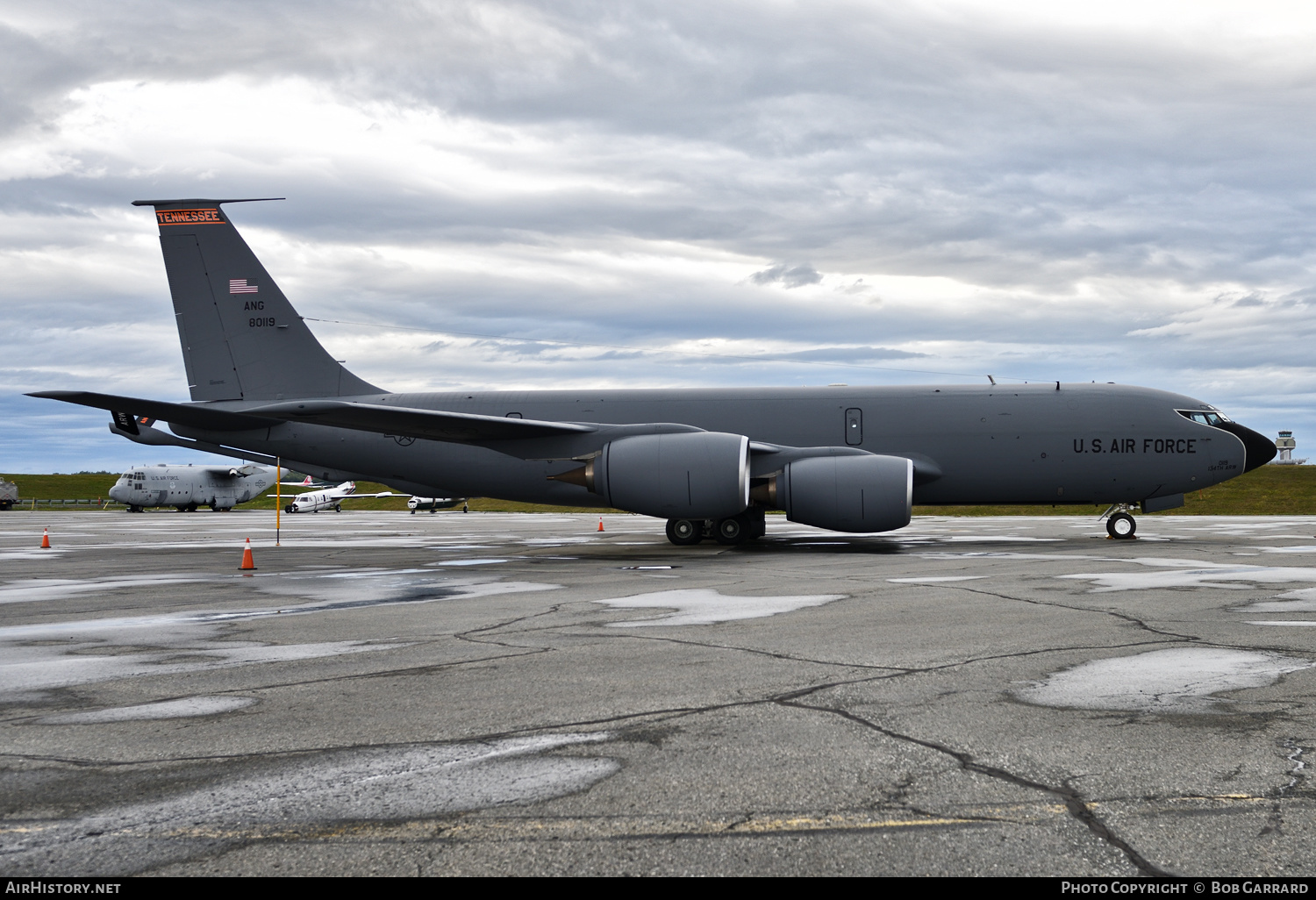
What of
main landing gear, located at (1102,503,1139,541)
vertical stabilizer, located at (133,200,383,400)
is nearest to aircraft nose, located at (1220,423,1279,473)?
main landing gear, located at (1102,503,1139,541)

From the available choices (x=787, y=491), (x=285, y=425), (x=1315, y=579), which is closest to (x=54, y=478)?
(x=285, y=425)

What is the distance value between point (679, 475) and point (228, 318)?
11.4 meters

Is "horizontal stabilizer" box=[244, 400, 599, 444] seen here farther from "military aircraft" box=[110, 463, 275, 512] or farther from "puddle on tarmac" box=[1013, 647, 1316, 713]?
"military aircraft" box=[110, 463, 275, 512]

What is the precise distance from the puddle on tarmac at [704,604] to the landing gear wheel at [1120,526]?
13.5m

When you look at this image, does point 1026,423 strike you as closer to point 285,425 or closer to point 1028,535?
point 1028,535

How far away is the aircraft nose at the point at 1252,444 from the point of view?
20.3 metres

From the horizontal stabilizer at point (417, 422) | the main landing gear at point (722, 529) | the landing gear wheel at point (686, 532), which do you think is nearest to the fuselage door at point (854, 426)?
the main landing gear at point (722, 529)

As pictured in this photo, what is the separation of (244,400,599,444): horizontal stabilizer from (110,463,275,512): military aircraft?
44.0 metres

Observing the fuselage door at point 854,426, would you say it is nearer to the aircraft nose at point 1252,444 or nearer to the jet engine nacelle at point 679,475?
the jet engine nacelle at point 679,475

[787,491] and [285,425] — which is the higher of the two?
[285,425]

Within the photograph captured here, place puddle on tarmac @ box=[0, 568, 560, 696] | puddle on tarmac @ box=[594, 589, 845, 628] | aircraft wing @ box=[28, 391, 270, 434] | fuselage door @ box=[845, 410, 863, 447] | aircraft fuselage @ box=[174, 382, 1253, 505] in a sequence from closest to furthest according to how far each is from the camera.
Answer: puddle on tarmac @ box=[0, 568, 560, 696]
puddle on tarmac @ box=[594, 589, 845, 628]
aircraft wing @ box=[28, 391, 270, 434]
aircraft fuselage @ box=[174, 382, 1253, 505]
fuselage door @ box=[845, 410, 863, 447]

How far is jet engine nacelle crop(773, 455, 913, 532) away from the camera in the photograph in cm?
1791

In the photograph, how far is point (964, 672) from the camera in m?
6.12

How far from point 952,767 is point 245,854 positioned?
2.73m
